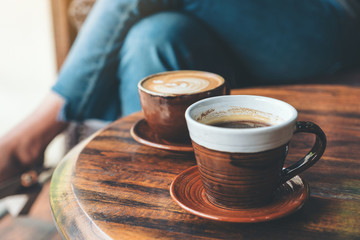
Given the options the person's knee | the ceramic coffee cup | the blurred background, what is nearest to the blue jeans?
the person's knee

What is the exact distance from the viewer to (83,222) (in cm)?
40

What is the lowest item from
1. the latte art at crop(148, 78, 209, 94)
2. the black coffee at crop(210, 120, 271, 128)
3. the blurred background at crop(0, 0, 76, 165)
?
A: the blurred background at crop(0, 0, 76, 165)

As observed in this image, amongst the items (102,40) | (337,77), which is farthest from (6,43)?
(337,77)

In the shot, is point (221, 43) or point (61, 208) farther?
point (221, 43)

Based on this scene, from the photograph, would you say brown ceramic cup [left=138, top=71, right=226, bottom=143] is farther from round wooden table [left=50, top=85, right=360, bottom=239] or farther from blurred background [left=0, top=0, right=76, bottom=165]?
blurred background [left=0, top=0, right=76, bottom=165]

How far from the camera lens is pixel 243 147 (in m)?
0.35

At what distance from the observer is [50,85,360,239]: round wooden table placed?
14.5 inches

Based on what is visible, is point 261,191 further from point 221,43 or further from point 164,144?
point 221,43

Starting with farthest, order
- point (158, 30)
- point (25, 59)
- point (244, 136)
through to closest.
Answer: point (25, 59) < point (158, 30) < point (244, 136)

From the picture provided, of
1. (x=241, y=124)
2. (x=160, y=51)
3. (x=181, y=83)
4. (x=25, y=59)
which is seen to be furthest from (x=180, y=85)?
(x=25, y=59)

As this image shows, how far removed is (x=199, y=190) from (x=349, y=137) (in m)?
0.31

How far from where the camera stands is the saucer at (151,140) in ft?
1.69

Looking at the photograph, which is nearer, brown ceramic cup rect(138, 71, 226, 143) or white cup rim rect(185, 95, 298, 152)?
white cup rim rect(185, 95, 298, 152)

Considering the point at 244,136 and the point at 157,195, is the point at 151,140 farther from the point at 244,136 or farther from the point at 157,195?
the point at 244,136
